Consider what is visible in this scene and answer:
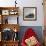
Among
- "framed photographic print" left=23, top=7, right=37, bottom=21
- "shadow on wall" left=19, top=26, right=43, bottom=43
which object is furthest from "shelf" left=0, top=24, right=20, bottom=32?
"framed photographic print" left=23, top=7, right=37, bottom=21

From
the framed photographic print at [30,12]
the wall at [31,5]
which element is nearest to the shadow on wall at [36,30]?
the wall at [31,5]

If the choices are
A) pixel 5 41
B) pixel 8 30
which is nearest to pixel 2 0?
pixel 8 30

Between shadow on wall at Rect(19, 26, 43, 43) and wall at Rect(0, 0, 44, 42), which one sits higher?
wall at Rect(0, 0, 44, 42)

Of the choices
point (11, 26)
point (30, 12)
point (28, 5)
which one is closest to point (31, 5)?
point (28, 5)

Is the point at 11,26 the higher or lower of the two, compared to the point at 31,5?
lower

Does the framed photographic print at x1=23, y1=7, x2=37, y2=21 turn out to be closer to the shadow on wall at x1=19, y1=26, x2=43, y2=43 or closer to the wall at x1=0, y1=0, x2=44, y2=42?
the wall at x1=0, y1=0, x2=44, y2=42

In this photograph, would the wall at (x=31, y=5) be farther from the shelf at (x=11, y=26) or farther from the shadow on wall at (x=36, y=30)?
the shelf at (x=11, y=26)

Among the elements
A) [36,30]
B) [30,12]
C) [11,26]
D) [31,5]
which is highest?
[31,5]

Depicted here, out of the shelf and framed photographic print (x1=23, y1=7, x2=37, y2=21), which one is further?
framed photographic print (x1=23, y1=7, x2=37, y2=21)

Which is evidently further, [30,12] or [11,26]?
[30,12]

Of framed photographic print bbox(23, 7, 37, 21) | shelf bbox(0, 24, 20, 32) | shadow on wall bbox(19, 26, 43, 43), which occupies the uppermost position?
framed photographic print bbox(23, 7, 37, 21)

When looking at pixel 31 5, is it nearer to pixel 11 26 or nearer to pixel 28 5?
pixel 28 5

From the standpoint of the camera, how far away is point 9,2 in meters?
5.89

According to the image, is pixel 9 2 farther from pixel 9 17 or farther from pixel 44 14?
pixel 44 14
